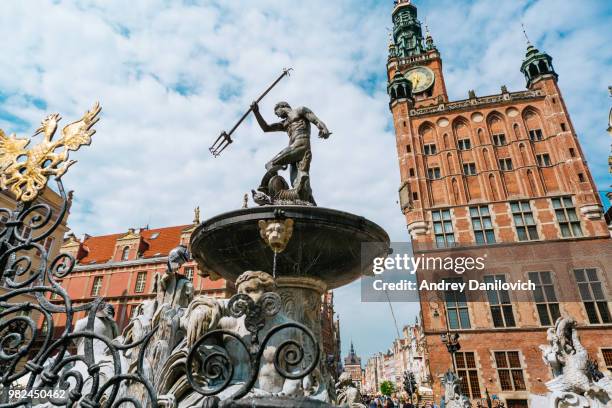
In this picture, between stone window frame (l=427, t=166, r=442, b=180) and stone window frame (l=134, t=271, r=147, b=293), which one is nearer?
stone window frame (l=427, t=166, r=442, b=180)

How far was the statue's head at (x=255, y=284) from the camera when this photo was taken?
3.31 m

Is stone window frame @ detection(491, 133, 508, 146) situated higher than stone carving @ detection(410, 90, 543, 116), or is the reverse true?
stone carving @ detection(410, 90, 543, 116)

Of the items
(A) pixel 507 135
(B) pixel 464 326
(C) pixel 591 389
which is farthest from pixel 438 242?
(C) pixel 591 389

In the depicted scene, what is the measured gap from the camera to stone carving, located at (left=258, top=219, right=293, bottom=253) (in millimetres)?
4160

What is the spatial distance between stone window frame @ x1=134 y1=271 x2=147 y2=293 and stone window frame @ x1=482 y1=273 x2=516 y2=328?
78.2 feet

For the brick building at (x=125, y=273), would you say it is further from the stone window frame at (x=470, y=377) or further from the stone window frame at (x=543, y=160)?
the stone window frame at (x=543, y=160)

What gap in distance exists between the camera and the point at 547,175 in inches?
874

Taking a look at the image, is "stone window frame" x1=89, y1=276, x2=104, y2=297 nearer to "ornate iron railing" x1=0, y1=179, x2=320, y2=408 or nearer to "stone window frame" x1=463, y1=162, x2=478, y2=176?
"stone window frame" x1=463, y1=162, x2=478, y2=176

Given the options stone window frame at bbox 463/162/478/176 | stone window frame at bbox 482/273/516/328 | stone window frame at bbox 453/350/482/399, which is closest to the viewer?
stone window frame at bbox 453/350/482/399

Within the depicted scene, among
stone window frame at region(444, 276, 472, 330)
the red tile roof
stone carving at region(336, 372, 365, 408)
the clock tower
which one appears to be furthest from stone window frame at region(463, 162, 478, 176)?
the red tile roof

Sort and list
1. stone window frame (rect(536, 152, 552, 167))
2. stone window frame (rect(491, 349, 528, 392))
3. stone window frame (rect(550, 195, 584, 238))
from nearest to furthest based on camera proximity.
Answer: stone window frame (rect(491, 349, 528, 392))
stone window frame (rect(550, 195, 584, 238))
stone window frame (rect(536, 152, 552, 167))

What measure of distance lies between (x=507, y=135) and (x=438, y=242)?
895 cm

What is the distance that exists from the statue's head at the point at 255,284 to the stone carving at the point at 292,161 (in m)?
1.88

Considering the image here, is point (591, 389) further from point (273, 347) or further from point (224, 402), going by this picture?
point (224, 402)
